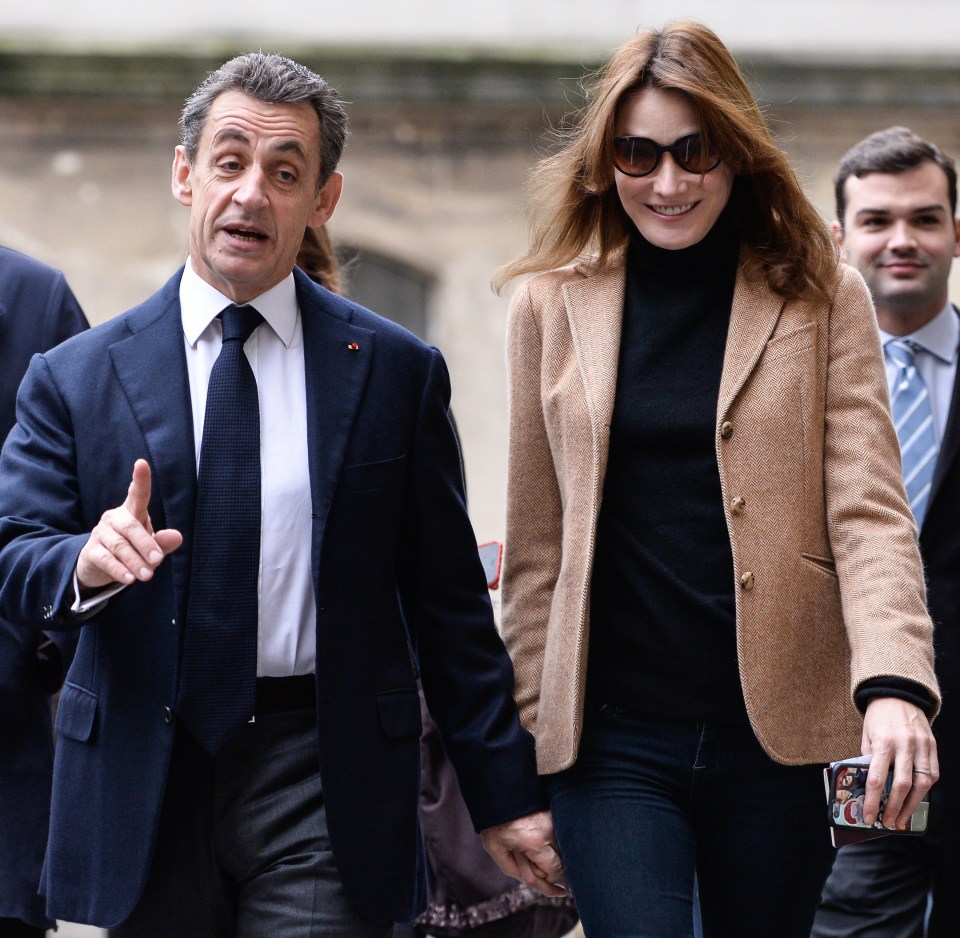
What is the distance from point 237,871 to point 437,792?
3.21 ft

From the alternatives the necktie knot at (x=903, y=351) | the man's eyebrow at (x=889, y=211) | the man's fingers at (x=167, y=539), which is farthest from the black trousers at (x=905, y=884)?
the man's fingers at (x=167, y=539)

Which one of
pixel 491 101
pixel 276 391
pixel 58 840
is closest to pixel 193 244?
pixel 276 391

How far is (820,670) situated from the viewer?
12.0 ft

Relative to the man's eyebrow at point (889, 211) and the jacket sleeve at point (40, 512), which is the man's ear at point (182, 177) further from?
the man's eyebrow at point (889, 211)

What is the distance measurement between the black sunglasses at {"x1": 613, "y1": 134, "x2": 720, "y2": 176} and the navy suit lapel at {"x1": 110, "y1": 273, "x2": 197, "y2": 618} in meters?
0.98

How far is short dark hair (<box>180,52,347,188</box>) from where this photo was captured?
3.59 metres

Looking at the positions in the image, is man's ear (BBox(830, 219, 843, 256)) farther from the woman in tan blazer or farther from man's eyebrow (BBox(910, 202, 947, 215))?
the woman in tan blazer

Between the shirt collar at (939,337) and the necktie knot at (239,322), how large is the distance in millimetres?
2134

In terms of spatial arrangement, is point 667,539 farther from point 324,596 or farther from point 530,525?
point 324,596

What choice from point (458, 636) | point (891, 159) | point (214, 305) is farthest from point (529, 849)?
point (891, 159)

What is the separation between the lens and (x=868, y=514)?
359 centimetres

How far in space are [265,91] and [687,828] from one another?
65.7 inches

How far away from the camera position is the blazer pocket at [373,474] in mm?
3502

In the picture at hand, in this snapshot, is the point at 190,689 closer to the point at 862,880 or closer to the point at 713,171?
the point at 713,171
